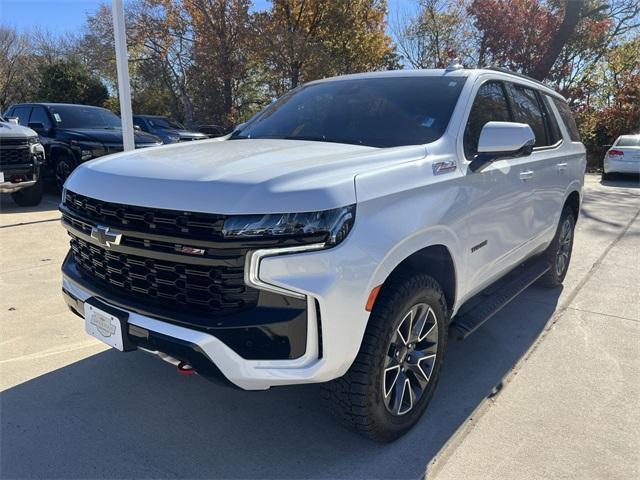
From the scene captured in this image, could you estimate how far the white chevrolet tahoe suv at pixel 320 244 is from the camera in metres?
2.02

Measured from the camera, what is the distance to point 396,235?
2.27 m

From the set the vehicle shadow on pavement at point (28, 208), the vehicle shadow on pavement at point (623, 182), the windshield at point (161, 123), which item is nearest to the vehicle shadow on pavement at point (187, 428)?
the vehicle shadow on pavement at point (28, 208)

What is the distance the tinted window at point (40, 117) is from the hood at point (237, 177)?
7957mm

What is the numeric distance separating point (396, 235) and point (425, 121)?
1.06 meters

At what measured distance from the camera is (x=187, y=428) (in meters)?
2.70

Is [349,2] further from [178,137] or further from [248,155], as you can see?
[248,155]

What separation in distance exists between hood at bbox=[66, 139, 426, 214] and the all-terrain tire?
273 cm

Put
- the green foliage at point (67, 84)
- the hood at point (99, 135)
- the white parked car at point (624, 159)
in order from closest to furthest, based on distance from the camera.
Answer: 1. the hood at point (99, 135)
2. the white parked car at point (624, 159)
3. the green foliage at point (67, 84)

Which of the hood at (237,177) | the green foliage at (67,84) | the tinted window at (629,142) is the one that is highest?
the green foliage at (67,84)

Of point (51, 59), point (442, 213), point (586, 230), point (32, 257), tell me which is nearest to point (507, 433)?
point (442, 213)

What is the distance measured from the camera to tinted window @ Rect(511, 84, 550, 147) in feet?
12.7

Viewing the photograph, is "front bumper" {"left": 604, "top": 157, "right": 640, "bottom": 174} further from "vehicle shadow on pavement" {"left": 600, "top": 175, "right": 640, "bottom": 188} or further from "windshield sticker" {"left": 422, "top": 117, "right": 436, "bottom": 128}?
"windshield sticker" {"left": 422, "top": 117, "right": 436, "bottom": 128}

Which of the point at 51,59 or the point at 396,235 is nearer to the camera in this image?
the point at 396,235

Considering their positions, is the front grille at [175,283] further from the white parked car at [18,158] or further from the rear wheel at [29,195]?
the rear wheel at [29,195]
